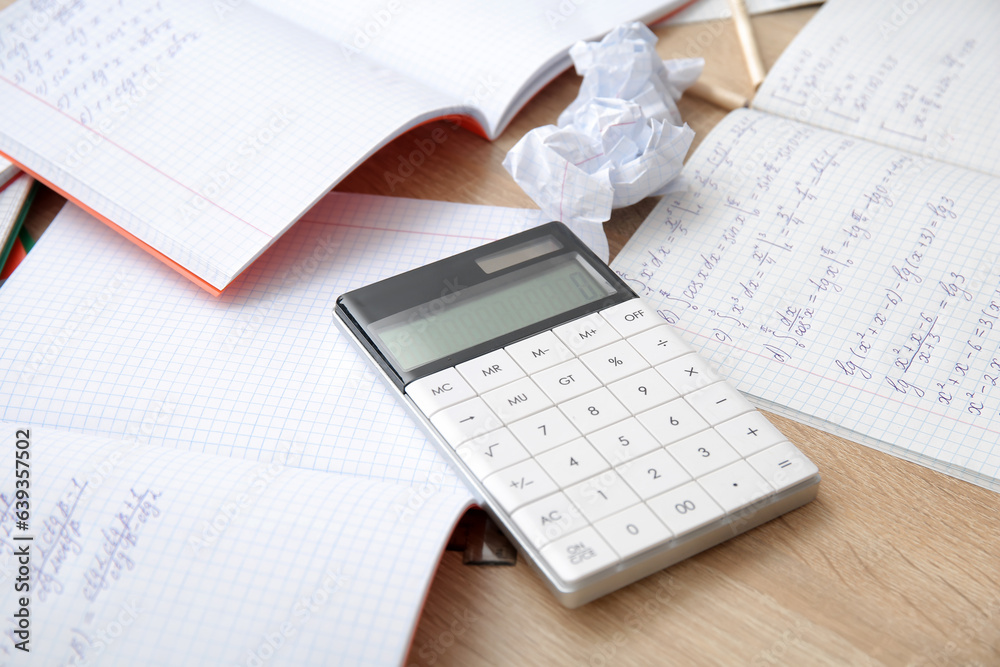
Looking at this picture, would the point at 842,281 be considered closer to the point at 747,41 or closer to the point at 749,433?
the point at 749,433

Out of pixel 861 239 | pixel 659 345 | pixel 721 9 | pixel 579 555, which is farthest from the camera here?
pixel 721 9

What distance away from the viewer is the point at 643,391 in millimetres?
483

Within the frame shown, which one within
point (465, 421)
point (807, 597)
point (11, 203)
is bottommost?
point (807, 597)

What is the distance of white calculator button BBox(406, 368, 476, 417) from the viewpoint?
47 cm

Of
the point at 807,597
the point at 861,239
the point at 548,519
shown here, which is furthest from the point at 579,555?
the point at 861,239

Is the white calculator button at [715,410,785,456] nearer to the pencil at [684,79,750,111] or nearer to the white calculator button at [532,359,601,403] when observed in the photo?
the white calculator button at [532,359,601,403]

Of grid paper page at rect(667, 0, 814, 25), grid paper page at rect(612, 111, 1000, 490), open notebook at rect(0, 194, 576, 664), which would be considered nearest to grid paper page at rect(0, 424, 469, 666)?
open notebook at rect(0, 194, 576, 664)

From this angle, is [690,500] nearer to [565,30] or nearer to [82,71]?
[565,30]

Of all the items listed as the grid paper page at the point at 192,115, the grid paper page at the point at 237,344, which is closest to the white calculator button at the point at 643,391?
the grid paper page at the point at 237,344

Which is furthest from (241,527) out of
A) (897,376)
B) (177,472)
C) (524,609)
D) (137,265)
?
(897,376)

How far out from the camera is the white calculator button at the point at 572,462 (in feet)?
1.43

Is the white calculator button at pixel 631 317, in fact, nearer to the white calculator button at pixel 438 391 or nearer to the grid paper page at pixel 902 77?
the white calculator button at pixel 438 391

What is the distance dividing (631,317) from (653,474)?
0.13 m

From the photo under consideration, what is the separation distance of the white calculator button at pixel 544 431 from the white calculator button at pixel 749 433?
0.09 meters
